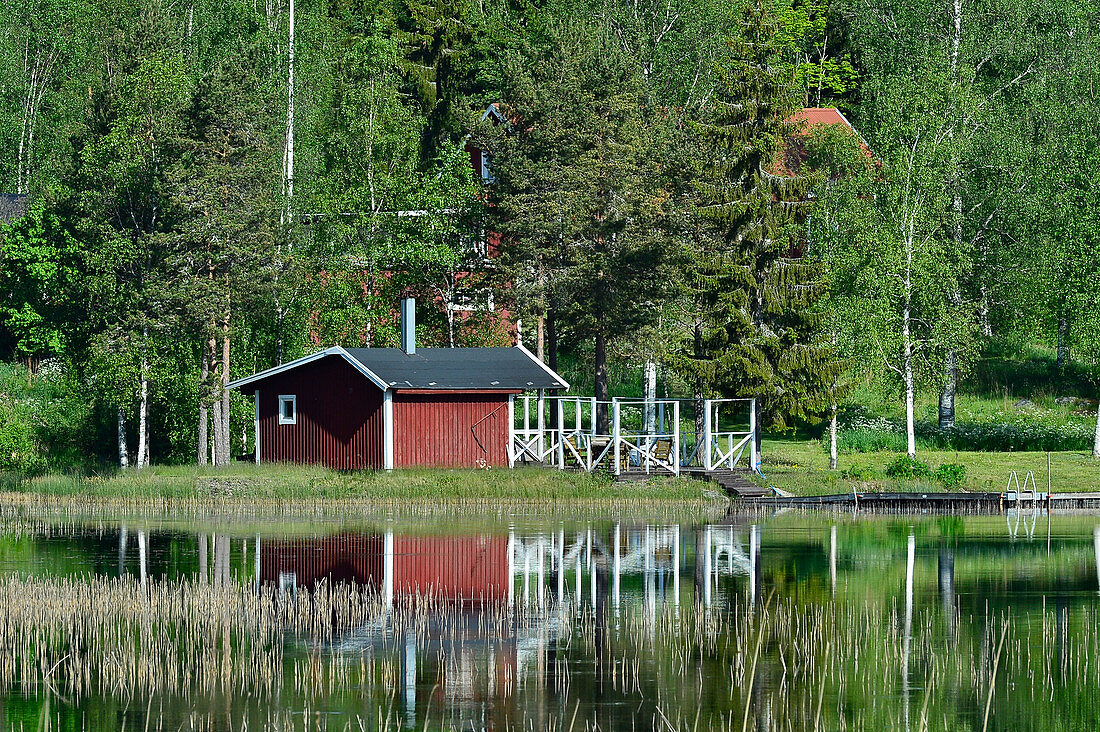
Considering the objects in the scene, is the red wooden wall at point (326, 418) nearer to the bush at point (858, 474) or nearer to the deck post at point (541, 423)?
A: the deck post at point (541, 423)

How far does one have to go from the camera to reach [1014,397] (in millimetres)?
58844

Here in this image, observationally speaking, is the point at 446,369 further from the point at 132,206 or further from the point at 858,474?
the point at 858,474

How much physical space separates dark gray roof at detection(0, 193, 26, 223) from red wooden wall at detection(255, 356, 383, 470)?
54.4 feet

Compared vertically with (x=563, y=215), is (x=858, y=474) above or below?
below

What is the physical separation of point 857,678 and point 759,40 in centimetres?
3116

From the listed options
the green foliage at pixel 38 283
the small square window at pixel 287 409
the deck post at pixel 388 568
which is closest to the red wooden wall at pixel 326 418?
the small square window at pixel 287 409

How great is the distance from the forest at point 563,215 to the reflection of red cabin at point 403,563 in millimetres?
14377

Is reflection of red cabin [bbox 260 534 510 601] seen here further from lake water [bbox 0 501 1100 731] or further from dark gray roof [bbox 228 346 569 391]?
dark gray roof [bbox 228 346 569 391]

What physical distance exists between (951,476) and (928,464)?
4269mm

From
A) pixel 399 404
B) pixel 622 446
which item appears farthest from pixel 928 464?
pixel 399 404

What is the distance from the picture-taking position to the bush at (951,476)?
4262cm

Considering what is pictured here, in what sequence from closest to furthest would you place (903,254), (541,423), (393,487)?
(393,487), (541,423), (903,254)

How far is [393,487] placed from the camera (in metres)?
41.4

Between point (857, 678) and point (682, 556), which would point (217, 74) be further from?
point (857, 678)
